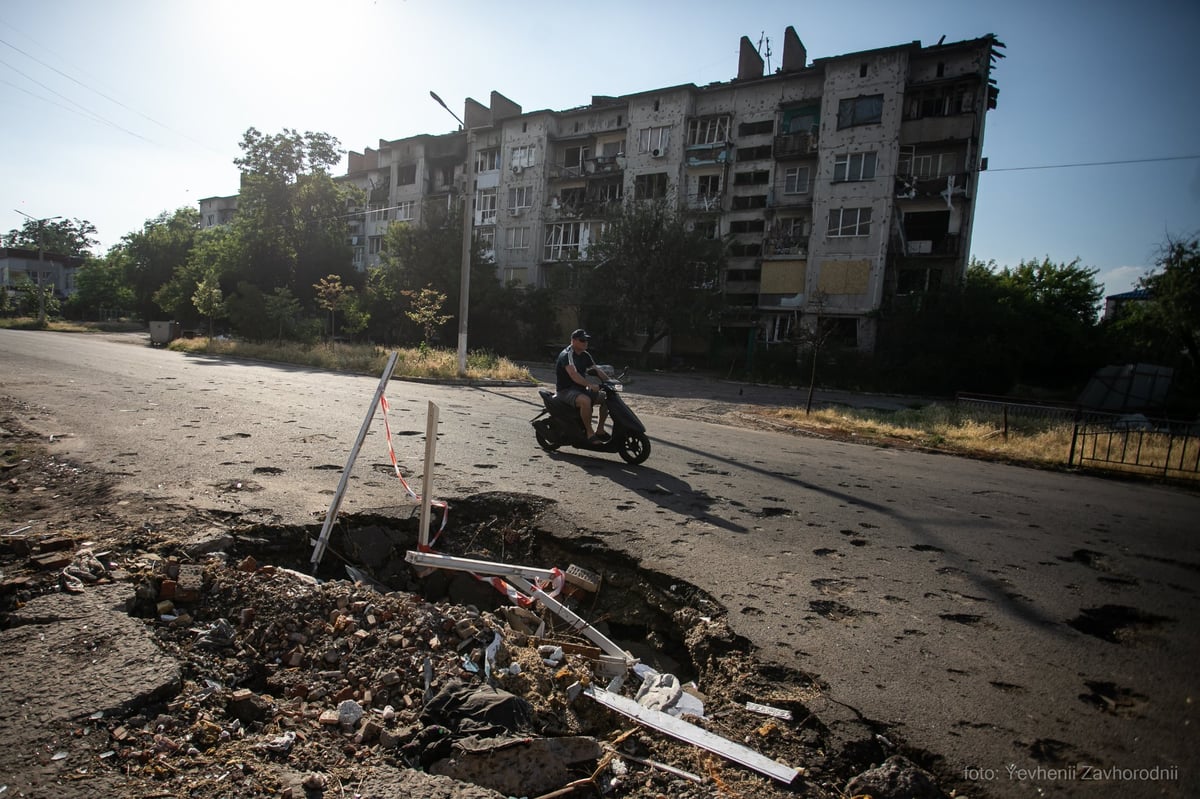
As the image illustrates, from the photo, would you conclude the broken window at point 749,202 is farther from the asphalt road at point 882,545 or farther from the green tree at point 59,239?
the green tree at point 59,239

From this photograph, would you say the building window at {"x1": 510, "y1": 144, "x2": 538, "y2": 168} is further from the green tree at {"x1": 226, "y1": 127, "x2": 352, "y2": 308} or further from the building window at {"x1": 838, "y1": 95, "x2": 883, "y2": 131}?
the building window at {"x1": 838, "y1": 95, "x2": 883, "y2": 131}

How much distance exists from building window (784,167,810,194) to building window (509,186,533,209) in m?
18.8

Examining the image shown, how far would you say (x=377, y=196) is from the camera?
5769 centimetres

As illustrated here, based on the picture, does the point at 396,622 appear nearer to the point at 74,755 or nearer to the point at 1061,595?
the point at 74,755

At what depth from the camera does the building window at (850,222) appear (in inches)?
1268

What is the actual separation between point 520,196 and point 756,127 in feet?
59.0

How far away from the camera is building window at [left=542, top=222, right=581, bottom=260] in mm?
43094

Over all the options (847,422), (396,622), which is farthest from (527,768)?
(847,422)

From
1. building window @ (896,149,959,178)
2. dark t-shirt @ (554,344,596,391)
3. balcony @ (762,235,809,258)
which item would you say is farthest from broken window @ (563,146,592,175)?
dark t-shirt @ (554,344,596,391)

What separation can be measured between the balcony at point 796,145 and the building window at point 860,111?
64.0 inches

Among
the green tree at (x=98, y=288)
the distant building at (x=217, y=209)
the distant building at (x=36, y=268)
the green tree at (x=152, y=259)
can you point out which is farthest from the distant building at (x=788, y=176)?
the distant building at (x=36, y=268)

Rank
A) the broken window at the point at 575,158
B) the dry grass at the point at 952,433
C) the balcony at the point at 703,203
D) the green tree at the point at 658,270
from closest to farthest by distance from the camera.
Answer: the dry grass at the point at 952,433 → the green tree at the point at 658,270 → the balcony at the point at 703,203 → the broken window at the point at 575,158

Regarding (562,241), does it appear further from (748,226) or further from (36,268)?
(36,268)

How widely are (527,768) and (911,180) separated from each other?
3535 cm
